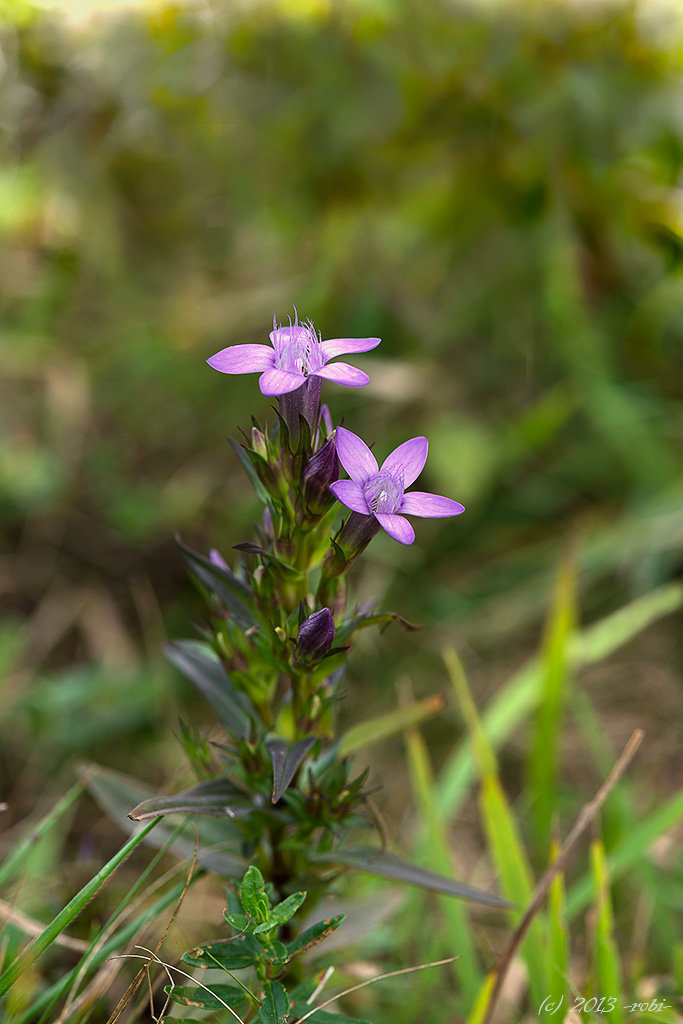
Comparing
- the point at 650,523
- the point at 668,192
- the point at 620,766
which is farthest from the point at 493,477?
the point at 620,766

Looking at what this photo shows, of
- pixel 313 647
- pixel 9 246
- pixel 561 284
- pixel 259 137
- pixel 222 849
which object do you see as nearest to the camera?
pixel 313 647

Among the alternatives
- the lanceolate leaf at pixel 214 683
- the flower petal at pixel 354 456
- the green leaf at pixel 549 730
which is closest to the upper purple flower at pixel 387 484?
the flower petal at pixel 354 456

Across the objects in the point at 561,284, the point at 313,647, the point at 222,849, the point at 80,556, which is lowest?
the point at 222,849

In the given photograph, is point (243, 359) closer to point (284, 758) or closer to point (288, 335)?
point (288, 335)

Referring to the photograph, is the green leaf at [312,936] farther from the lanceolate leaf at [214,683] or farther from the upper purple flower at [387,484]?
the upper purple flower at [387,484]

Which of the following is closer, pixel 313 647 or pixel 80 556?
pixel 313 647

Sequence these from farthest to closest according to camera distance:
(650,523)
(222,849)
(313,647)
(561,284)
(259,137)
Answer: (259,137), (561,284), (650,523), (222,849), (313,647)

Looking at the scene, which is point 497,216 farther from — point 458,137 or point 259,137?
point 259,137
